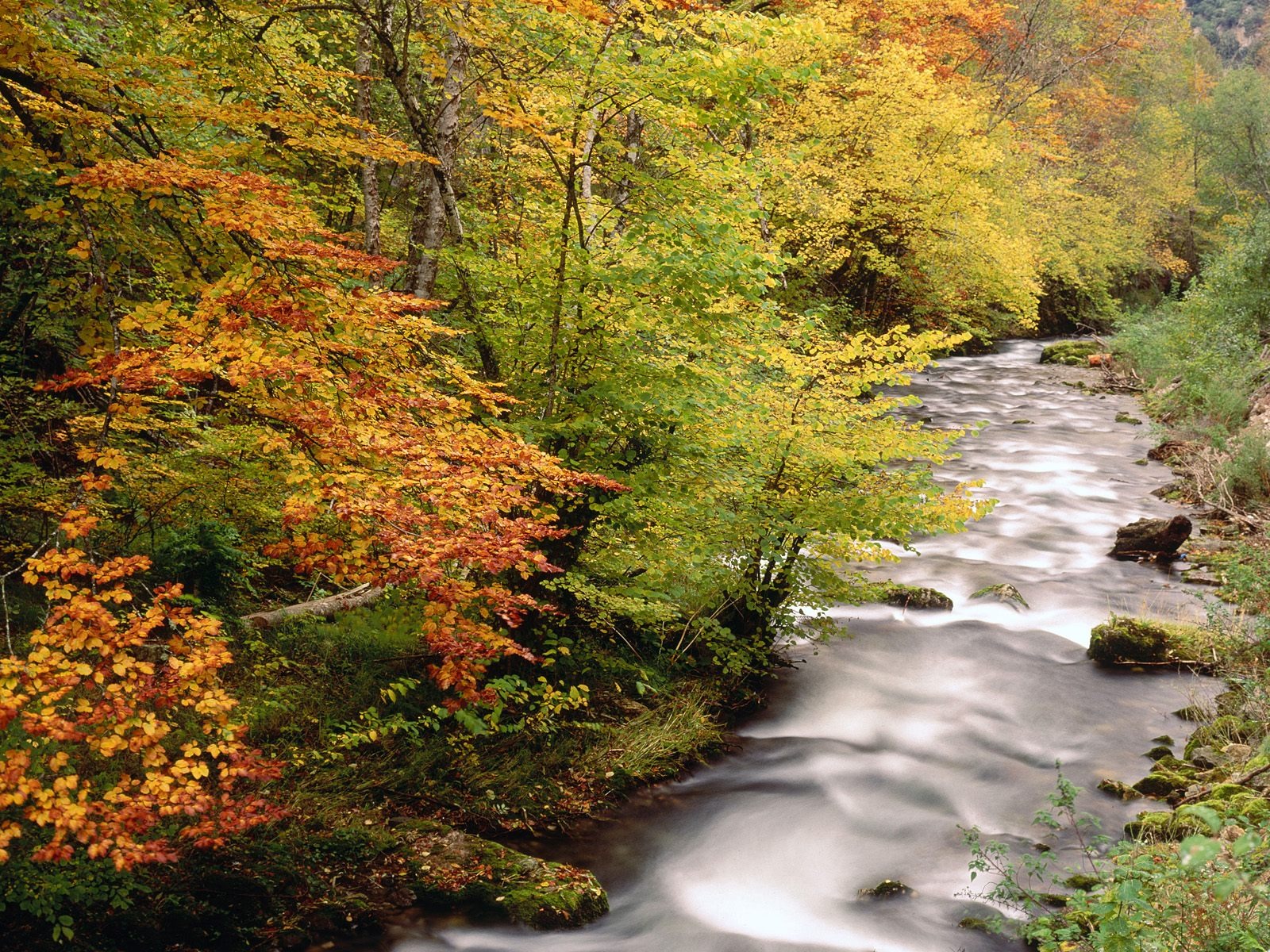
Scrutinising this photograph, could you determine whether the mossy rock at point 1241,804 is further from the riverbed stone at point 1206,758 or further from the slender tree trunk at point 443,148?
the slender tree trunk at point 443,148

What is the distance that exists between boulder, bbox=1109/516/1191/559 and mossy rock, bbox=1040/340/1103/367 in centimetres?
1618

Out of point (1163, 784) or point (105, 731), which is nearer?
point (105, 731)

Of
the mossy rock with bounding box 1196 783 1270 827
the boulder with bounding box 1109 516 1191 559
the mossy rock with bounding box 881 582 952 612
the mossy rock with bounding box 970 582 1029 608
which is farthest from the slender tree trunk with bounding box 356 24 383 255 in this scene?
the boulder with bounding box 1109 516 1191 559

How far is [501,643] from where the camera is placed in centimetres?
468

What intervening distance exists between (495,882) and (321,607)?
304 centimetres

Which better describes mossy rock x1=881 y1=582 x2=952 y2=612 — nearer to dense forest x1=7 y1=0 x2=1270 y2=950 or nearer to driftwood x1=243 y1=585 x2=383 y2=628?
dense forest x1=7 y1=0 x2=1270 y2=950

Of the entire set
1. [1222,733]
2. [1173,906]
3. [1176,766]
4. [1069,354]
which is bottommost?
[1176,766]

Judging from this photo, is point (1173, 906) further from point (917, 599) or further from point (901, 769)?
point (917, 599)

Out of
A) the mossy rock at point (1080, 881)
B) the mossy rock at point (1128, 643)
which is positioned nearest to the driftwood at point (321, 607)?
the mossy rock at point (1080, 881)

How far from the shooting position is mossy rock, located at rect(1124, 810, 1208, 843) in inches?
237

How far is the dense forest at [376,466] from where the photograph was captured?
171 inches

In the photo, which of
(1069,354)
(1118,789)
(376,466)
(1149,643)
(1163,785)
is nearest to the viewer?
(376,466)

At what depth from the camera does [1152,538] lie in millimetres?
12586

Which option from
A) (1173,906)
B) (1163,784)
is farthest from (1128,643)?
(1173,906)
